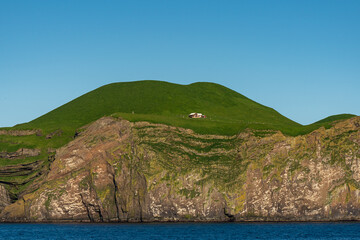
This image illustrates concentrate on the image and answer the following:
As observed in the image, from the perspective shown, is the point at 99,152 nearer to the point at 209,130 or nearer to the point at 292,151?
the point at 209,130

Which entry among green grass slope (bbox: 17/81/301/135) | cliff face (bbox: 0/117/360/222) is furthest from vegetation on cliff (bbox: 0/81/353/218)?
cliff face (bbox: 0/117/360/222)

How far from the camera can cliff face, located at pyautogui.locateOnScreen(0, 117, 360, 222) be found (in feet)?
339

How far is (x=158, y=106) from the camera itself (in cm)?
16612

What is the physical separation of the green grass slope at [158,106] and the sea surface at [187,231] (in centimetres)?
5182

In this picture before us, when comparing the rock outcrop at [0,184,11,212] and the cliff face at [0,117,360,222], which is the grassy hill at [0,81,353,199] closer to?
the rock outcrop at [0,184,11,212]

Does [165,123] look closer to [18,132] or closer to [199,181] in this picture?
[199,181]

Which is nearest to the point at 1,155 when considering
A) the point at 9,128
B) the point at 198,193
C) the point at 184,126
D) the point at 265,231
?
the point at 9,128

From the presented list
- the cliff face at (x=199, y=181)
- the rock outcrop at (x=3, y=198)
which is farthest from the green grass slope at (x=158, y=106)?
the rock outcrop at (x=3, y=198)

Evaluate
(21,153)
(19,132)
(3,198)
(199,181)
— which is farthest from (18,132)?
(199,181)

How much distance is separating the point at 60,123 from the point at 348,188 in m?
91.0

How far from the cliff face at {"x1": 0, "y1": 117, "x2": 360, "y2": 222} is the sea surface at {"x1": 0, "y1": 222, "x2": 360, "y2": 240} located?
20.3 feet

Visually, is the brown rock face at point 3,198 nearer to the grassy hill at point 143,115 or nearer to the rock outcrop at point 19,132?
the grassy hill at point 143,115

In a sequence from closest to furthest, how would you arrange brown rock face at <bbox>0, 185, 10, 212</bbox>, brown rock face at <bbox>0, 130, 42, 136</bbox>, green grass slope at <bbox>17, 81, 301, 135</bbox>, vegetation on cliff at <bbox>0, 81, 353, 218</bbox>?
vegetation on cliff at <bbox>0, 81, 353, 218</bbox> → brown rock face at <bbox>0, 185, 10, 212</bbox> → brown rock face at <bbox>0, 130, 42, 136</bbox> → green grass slope at <bbox>17, 81, 301, 135</bbox>

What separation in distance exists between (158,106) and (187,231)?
85.0 m
